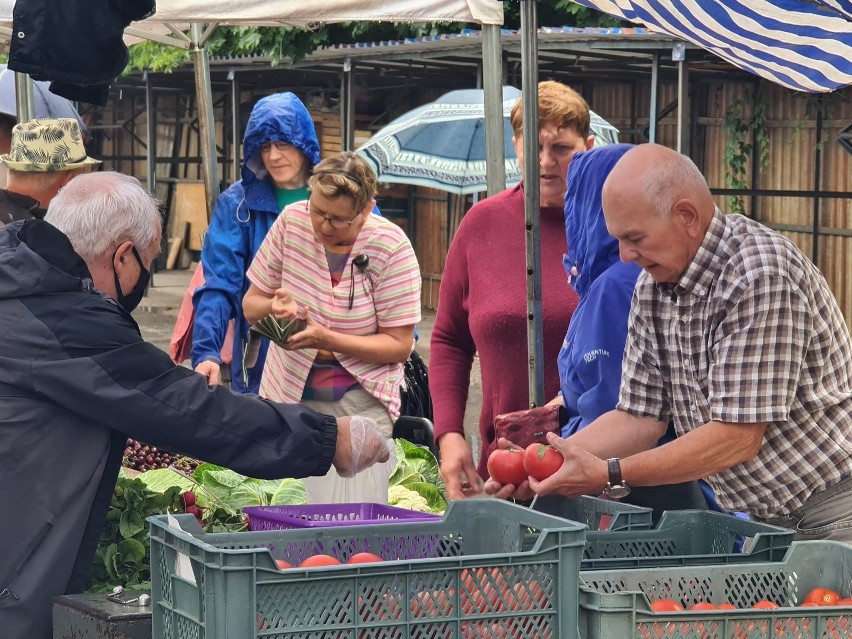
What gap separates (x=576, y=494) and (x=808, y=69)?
80.0 inches

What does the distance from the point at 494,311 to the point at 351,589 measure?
2049 mm

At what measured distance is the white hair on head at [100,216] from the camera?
3223 millimetres

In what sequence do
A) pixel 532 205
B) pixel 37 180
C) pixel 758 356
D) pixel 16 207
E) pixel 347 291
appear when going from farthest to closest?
pixel 347 291 < pixel 37 180 < pixel 16 207 < pixel 532 205 < pixel 758 356

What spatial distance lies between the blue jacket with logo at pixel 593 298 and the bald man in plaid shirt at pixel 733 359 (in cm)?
27

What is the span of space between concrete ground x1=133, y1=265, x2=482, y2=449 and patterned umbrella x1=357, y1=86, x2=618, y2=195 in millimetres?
1543

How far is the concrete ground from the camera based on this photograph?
13.0 m

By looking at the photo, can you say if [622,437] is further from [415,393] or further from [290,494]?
[415,393]

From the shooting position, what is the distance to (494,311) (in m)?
4.30

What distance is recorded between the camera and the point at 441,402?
14.3 ft

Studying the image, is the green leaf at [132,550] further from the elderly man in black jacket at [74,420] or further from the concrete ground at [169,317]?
the concrete ground at [169,317]

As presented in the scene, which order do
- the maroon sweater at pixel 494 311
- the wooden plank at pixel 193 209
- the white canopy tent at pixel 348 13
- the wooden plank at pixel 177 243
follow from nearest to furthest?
the maroon sweater at pixel 494 311 → the white canopy tent at pixel 348 13 → the wooden plank at pixel 193 209 → the wooden plank at pixel 177 243

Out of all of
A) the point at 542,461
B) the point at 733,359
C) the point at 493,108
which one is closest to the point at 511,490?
the point at 542,461

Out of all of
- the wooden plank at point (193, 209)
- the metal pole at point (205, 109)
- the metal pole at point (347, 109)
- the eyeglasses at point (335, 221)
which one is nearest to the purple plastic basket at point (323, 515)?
the eyeglasses at point (335, 221)

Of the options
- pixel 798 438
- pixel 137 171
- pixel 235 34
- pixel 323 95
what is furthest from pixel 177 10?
pixel 137 171
